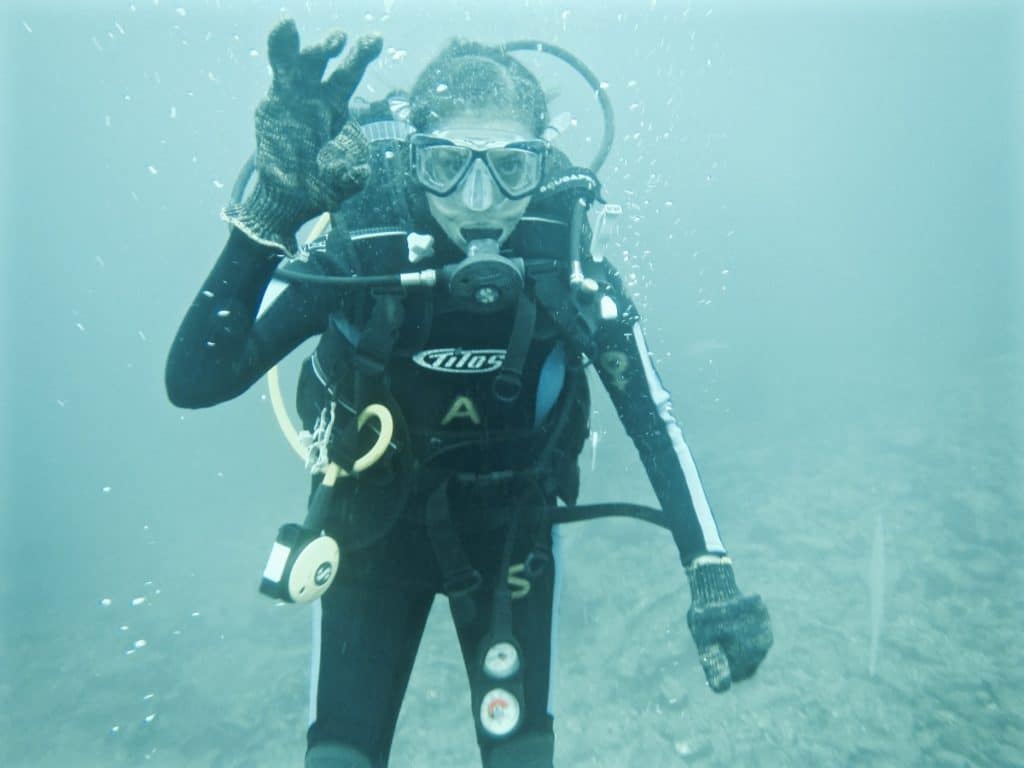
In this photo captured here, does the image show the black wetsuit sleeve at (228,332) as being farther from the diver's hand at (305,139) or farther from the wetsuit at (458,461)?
the diver's hand at (305,139)

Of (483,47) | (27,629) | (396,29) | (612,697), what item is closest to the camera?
(483,47)

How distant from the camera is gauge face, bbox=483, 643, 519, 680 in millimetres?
2508

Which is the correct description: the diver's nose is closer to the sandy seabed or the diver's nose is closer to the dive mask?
the dive mask

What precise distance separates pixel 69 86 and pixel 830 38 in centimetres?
6750

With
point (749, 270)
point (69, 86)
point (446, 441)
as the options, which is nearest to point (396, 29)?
point (69, 86)

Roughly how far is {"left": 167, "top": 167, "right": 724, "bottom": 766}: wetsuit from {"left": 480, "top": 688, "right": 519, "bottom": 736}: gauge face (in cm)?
7

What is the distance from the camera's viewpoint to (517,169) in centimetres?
259

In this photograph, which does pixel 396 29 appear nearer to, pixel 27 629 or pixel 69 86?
pixel 69 86

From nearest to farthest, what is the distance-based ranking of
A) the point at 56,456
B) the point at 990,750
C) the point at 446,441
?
the point at 446,441 < the point at 990,750 < the point at 56,456

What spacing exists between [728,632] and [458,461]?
1262 millimetres

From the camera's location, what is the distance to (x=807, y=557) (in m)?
10.2

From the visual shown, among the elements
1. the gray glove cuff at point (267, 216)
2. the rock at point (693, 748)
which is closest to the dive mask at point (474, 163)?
the gray glove cuff at point (267, 216)

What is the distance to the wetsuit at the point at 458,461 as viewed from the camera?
8.17ft

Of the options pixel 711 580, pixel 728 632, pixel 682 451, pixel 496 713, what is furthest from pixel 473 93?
pixel 496 713
